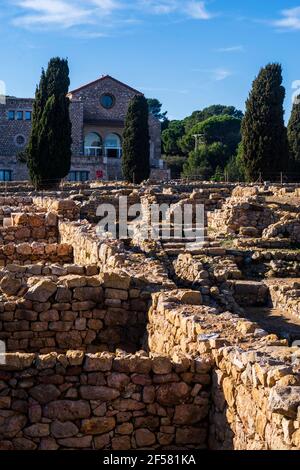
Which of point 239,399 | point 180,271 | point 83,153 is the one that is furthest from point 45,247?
point 83,153

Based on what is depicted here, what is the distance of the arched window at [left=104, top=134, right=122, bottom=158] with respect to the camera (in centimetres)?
5926

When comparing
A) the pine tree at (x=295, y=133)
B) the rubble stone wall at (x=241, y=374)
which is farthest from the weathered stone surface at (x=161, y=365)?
the pine tree at (x=295, y=133)

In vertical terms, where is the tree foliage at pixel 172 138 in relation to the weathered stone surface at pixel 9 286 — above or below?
above

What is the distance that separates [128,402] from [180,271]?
5.80 metres

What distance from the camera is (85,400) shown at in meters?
5.15

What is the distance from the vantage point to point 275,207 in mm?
19469

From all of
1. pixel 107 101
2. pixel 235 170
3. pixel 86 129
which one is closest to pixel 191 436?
Answer: pixel 235 170

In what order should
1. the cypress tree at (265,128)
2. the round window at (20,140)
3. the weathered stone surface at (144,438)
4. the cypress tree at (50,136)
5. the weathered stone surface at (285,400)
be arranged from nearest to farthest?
1. the weathered stone surface at (285,400)
2. the weathered stone surface at (144,438)
3. the cypress tree at (265,128)
4. the cypress tree at (50,136)
5. the round window at (20,140)

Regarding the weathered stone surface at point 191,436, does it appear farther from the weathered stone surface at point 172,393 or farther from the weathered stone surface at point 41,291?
the weathered stone surface at point 41,291

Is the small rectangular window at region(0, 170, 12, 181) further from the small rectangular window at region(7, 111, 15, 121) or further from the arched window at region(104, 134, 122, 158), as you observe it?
the arched window at region(104, 134, 122, 158)

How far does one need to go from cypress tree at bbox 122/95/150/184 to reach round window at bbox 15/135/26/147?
1327cm

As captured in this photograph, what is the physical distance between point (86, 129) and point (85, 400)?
54.7 meters

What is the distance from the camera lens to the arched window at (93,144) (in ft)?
195

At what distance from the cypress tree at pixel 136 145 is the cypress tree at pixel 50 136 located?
4577mm
